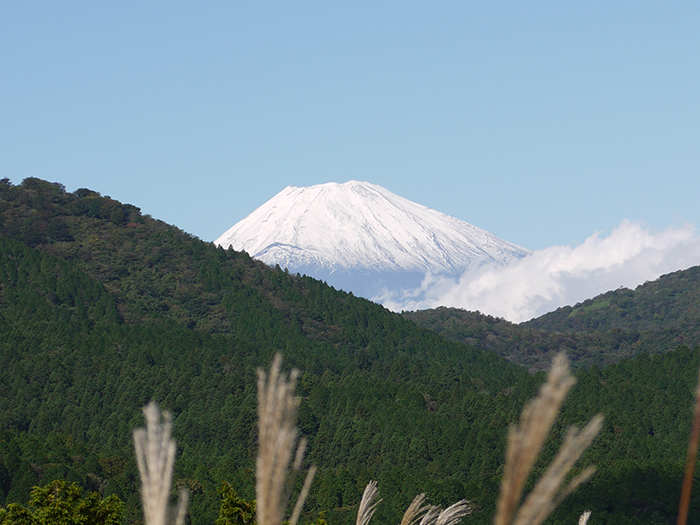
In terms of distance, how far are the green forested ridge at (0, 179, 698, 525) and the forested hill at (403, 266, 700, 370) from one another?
25.6m

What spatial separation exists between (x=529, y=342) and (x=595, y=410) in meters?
56.2

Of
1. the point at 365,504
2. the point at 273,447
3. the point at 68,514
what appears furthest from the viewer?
the point at 68,514

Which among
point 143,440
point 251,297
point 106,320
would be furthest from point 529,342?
point 143,440

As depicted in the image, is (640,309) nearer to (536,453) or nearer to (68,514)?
(68,514)

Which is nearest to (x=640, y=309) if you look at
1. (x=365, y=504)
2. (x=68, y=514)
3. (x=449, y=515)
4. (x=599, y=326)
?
(x=599, y=326)

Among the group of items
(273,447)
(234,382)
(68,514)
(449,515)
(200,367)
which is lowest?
(68,514)

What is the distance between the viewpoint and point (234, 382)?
264ft

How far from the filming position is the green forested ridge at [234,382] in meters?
55.0

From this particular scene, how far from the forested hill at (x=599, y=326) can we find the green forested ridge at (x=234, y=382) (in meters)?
25.6

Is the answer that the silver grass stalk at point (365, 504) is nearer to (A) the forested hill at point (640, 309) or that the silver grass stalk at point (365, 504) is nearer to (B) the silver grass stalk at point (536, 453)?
(B) the silver grass stalk at point (536, 453)

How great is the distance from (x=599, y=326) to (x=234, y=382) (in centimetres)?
9723

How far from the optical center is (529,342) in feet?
422

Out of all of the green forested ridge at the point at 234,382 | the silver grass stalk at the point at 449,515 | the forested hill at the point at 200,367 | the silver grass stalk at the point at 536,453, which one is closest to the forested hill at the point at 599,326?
the forested hill at the point at 200,367

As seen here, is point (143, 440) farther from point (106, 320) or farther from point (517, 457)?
point (106, 320)
